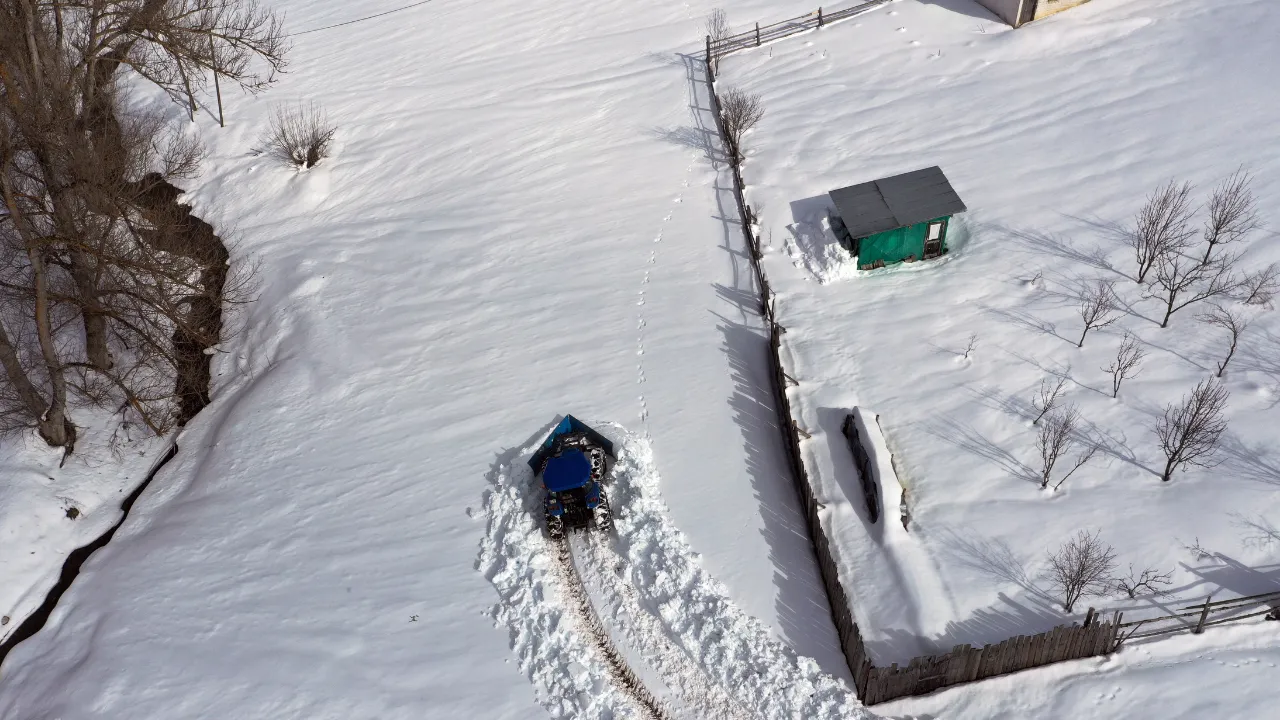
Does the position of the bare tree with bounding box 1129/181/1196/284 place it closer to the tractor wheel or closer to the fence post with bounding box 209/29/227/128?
the tractor wheel

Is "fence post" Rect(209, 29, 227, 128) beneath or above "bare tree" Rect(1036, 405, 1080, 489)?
above

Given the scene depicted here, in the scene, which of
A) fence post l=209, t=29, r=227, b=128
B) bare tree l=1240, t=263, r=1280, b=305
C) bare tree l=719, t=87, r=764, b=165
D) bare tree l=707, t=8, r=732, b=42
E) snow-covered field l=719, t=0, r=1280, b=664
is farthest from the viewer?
bare tree l=707, t=8, r=732, b=42

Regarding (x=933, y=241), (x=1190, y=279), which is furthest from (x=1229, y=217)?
(x=933, y=241)

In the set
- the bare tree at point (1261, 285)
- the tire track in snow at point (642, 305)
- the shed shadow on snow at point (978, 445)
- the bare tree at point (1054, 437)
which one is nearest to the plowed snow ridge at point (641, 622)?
the tire track in snow at point (642, 305)

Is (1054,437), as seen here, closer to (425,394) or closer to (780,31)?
(425,394)

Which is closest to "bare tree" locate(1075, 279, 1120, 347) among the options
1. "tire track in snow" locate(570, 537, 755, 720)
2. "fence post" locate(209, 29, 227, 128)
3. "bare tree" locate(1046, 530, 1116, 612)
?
"bare tree" locate(1046, 530, 1116, 612)

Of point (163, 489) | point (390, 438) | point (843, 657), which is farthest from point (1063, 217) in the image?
point (163, 489)
